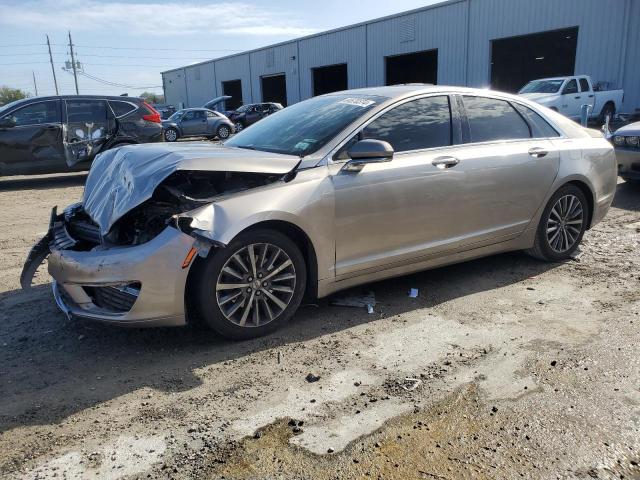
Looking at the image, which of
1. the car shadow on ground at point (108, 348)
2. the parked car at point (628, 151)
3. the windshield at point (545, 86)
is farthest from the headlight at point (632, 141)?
the windshield at point (545, 86)

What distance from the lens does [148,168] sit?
3.62m

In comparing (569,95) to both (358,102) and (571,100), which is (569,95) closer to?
(571,100)

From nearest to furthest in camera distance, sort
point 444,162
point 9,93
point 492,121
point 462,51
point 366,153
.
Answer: point 366,153 → point 444,162 → point 492,121 → point 462,51 → point 9,93

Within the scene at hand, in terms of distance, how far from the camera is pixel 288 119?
4.65 meters

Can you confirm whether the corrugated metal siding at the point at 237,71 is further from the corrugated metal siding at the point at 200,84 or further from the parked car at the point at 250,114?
the parked car at the point at 250,114

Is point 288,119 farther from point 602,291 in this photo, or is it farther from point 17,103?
point 17,103

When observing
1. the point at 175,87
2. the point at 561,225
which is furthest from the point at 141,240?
the point at 175,87

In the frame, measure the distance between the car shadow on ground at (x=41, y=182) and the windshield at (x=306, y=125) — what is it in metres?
7.63

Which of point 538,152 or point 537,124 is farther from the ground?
point 537,124

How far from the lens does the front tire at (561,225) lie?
5.14 m

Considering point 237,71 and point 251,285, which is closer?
point 251,285

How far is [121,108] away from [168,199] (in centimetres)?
823

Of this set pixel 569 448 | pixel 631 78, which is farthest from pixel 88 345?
pixel 631 78

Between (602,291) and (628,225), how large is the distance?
111 inches
